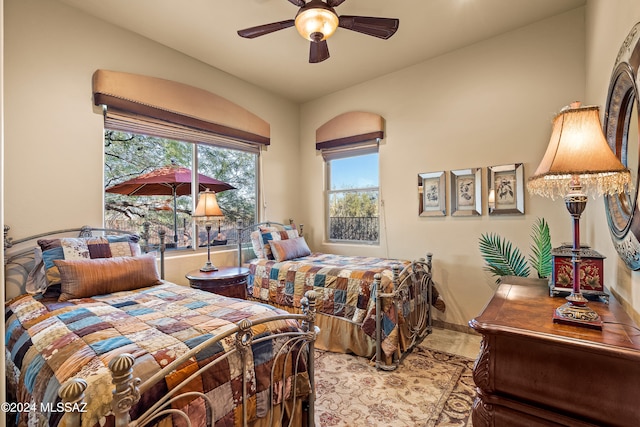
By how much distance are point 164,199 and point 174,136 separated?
680mm

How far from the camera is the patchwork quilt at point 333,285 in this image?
8.16 ft

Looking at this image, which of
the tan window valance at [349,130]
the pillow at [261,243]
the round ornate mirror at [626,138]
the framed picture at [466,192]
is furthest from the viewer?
the tan window valance at [349,130]

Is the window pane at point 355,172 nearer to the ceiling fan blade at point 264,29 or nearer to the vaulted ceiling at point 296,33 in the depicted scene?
the vaulted ceiling at point 296,33

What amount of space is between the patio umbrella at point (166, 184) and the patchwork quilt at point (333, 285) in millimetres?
1043

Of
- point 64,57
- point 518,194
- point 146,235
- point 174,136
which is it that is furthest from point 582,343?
point 64,57

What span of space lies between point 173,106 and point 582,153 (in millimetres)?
3282

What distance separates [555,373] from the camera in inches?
38.8

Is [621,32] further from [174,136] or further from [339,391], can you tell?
[174,136]

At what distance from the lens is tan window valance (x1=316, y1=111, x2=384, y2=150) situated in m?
3.79

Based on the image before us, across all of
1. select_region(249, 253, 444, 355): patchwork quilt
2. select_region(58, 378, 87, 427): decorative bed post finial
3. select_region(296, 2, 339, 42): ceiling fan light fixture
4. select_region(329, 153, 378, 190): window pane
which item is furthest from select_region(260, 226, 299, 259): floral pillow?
select_region(58, 378, 87, 427): decorative bed post finial

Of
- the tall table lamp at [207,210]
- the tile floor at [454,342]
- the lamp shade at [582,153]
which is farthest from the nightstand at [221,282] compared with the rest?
the lamp shade at [582,153]

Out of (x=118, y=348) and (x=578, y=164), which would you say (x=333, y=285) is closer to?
(x=118, y=348)

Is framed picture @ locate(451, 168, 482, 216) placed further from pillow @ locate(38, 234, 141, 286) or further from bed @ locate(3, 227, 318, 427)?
pillow @ locate(38, 234, 141, 286)

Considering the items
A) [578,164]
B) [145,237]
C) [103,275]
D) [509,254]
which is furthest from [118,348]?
[509,254]
